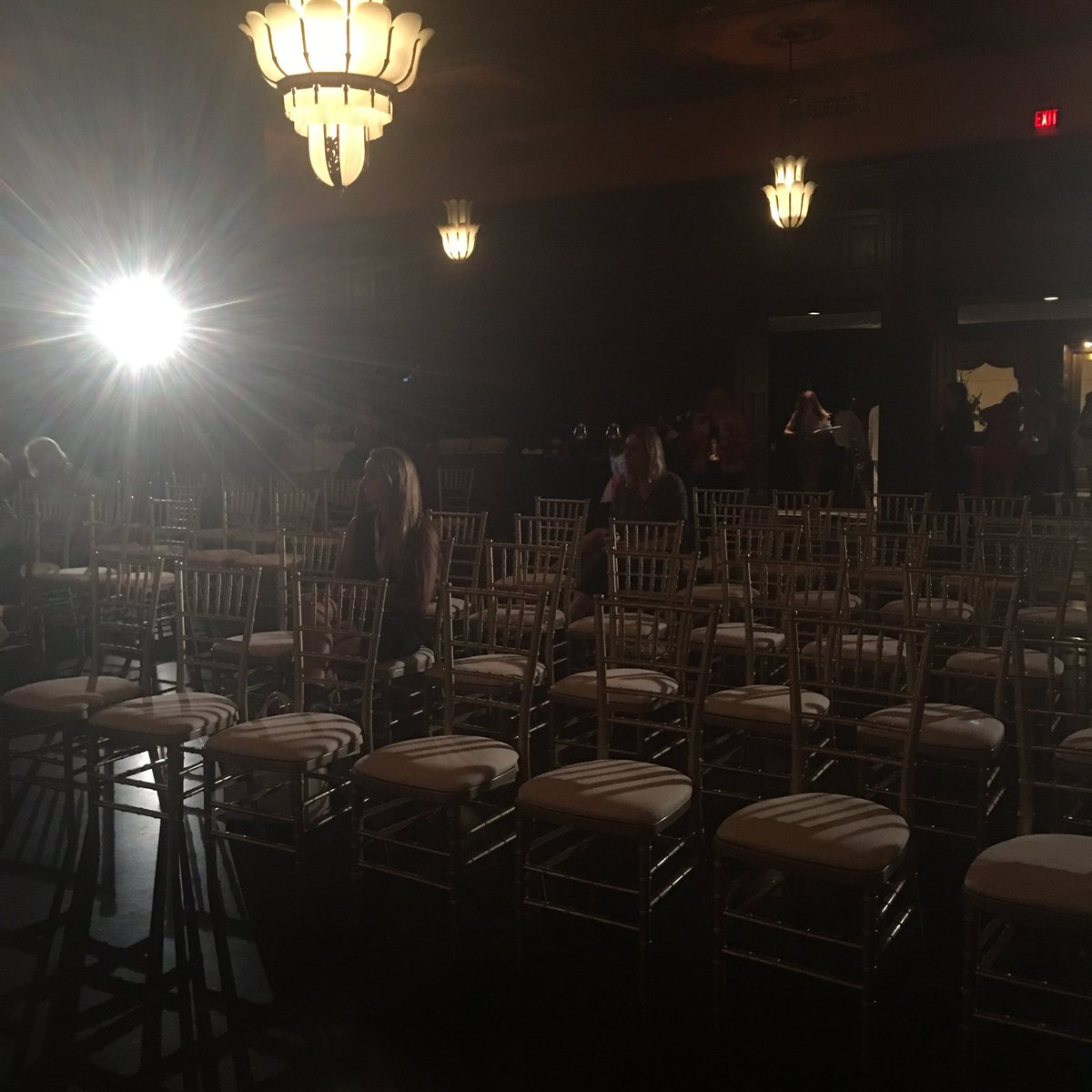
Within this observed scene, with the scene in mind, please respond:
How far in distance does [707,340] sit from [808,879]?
729 centimetres

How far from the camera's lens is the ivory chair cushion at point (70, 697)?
3.82m

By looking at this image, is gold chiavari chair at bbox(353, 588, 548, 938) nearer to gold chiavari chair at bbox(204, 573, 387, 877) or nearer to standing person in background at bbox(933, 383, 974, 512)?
gold chiavari chair at bbox(204, 573, 387, 877)

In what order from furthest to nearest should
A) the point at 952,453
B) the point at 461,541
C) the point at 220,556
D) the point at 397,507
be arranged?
the point at 952,453
the point at 220,556
the point at 461,541
the point at 397,507

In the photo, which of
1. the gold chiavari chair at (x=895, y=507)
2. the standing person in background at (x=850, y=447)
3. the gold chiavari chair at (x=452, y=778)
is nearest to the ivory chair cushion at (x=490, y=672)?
the gold chiavari chair at (x=452, y=778)

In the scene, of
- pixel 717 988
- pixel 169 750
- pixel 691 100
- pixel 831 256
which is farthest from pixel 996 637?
pixel 691 100

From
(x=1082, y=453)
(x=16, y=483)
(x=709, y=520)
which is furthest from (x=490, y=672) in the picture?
(x=1082, y=453)

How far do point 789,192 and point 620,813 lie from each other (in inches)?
239

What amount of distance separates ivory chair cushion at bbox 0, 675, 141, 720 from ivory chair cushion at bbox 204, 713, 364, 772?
0.62 m

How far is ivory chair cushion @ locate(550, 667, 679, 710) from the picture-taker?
148 inches

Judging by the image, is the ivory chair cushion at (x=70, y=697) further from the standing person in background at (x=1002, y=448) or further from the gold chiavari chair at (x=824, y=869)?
the standing person in background at (x=1002, y=448)

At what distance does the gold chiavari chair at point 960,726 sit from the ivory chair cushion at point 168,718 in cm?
208

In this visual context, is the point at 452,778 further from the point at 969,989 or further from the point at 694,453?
the point at 694,453

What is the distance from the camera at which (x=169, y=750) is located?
137 inches

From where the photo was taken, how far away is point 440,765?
10.1 ft
